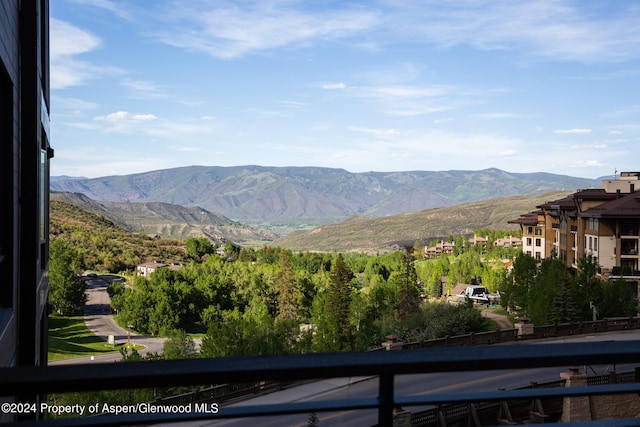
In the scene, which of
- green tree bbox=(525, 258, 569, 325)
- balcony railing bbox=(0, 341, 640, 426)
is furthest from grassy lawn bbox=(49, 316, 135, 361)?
balcony railing bbox=(0, 341, 640, 426)

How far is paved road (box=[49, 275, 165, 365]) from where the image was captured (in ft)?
111

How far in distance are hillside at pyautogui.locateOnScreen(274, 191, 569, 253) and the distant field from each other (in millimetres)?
79272

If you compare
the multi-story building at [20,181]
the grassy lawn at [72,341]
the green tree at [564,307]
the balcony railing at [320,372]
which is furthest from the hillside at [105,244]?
the balcony railing at [320,372]

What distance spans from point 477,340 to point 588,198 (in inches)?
601

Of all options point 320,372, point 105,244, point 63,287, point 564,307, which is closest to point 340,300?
point 564,307

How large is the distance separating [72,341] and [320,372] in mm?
41212

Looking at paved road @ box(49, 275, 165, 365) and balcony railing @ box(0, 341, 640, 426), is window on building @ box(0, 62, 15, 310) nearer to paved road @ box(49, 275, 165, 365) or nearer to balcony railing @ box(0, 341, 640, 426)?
balcony railing @ box(0, 341, 640, 426)

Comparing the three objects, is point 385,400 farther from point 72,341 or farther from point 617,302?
point 72,341

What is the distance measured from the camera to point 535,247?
40.6 metres

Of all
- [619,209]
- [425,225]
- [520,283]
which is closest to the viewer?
[619,209]

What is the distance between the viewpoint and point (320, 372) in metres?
1.50

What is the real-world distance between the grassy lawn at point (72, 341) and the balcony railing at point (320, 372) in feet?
110

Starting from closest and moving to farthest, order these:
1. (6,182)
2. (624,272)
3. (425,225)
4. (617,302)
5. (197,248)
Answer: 1. (6,182)
2. (617,302)
3. (624,272)
4. (197,248)
5. (425,225)

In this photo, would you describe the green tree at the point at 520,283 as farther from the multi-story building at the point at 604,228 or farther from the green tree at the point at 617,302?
the green tree at the point at 617,302
